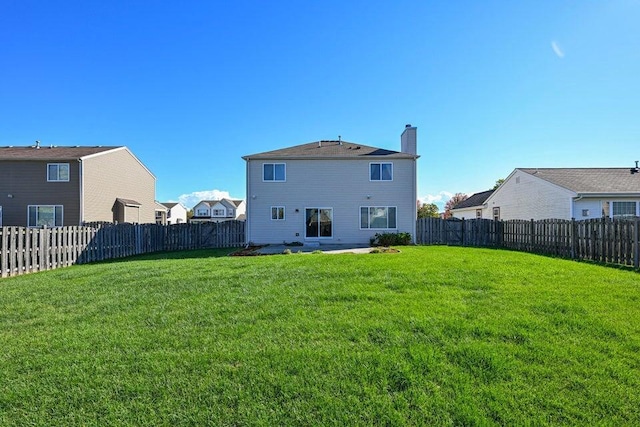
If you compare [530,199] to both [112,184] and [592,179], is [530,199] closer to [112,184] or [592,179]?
[592,179]

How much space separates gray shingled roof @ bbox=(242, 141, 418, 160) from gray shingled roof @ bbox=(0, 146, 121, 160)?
1225cm

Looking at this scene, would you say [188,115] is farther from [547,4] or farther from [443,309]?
[443,309]

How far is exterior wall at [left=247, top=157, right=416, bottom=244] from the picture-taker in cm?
1952

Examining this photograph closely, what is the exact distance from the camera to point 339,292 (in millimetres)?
5707

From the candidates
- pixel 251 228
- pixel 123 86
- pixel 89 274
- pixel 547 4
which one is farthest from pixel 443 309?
pixel 123 86

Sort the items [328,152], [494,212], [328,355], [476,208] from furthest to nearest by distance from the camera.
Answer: [476,208] < [494,212] < [328,152] < [328,355]

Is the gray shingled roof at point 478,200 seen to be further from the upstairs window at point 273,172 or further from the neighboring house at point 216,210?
the neighboring house at point 216,210

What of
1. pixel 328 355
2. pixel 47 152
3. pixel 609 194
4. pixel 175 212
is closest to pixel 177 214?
pixel 175 212

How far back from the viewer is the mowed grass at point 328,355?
267cm

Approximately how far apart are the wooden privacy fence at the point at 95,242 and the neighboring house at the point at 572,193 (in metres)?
19.8

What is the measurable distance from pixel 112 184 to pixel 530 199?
1191 inches

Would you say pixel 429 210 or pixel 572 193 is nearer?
pixel 572 193

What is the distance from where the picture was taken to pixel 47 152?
22.8 m

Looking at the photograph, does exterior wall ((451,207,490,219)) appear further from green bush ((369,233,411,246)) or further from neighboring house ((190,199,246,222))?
neighboring house ((190,199,246,222))
